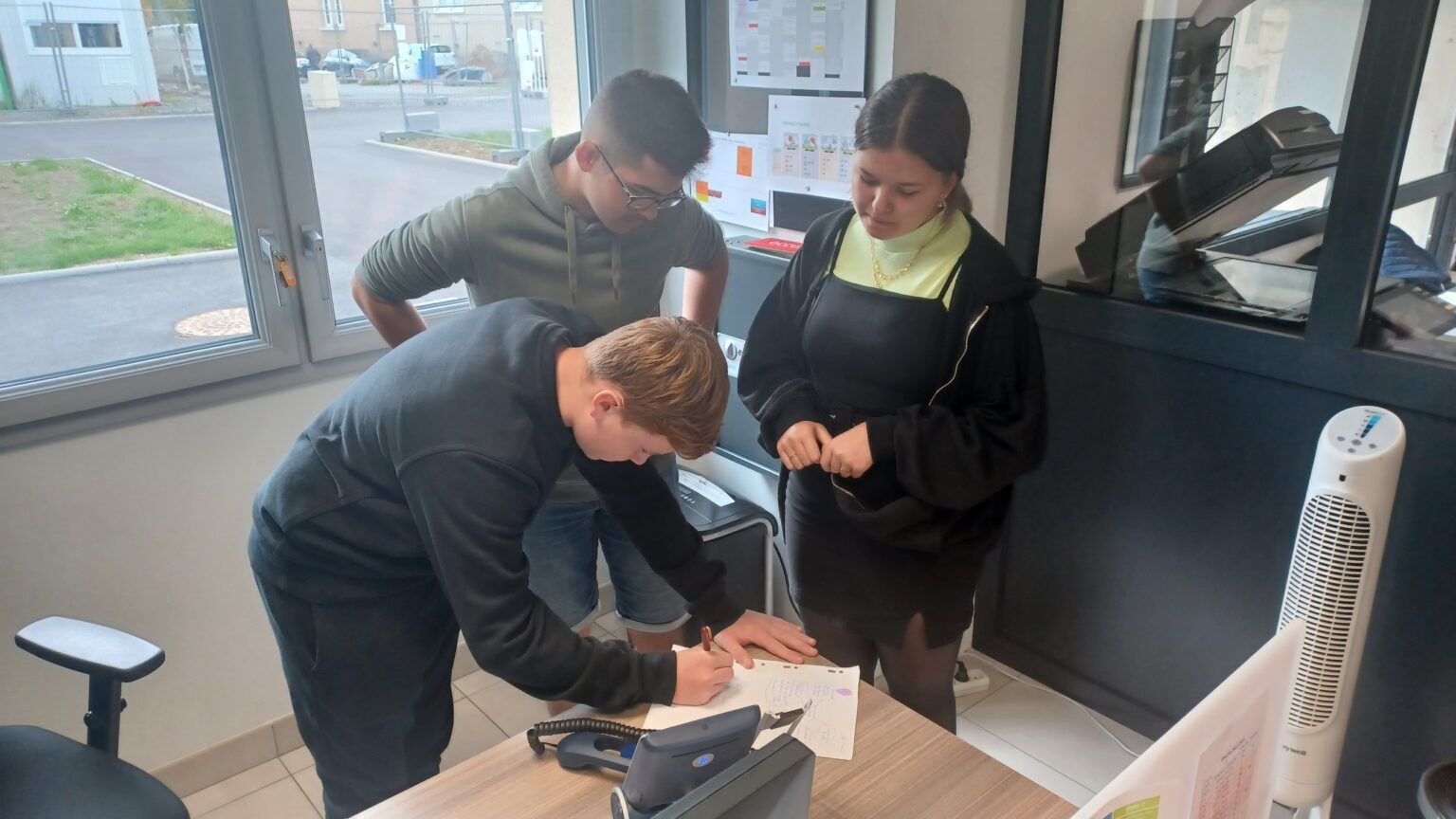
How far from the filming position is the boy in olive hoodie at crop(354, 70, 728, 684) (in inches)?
61.3

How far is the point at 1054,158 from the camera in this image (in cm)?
217

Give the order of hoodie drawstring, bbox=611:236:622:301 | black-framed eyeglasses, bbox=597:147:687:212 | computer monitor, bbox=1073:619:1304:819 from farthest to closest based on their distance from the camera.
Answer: hoodie drawstring, bbox=611:236:622:301, black-framed eyeglasses, bbox=597:147:687:212, computer monitor, bbox=1073:619:1304:819

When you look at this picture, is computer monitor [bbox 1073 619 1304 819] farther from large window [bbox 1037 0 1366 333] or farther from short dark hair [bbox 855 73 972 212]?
large window [bbox 1037 0 1366 333]

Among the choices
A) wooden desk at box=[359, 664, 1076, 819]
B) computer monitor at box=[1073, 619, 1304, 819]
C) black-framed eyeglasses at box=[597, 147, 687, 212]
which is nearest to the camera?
computer monitor at box=[1073, 619, 1304, 819]

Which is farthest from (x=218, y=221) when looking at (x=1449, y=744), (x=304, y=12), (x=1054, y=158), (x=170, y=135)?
(x=1449, y=744)

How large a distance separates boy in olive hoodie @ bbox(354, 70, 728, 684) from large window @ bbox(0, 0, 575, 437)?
0.47 metres

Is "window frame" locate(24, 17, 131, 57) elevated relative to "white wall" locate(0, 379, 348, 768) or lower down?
elevated

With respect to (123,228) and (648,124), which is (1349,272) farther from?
(123,228)

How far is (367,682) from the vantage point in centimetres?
136

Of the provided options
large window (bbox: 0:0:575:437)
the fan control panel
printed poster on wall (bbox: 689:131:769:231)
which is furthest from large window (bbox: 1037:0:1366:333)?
large window (bbox: 0:0:575:437)

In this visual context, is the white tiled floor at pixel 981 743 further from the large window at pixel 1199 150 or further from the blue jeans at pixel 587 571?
the large window at pixel 1199 150

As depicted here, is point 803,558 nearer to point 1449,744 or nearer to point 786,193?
point 786,193

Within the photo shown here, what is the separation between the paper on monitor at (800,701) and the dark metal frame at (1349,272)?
1.13 metres

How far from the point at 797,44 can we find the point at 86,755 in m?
1.93
